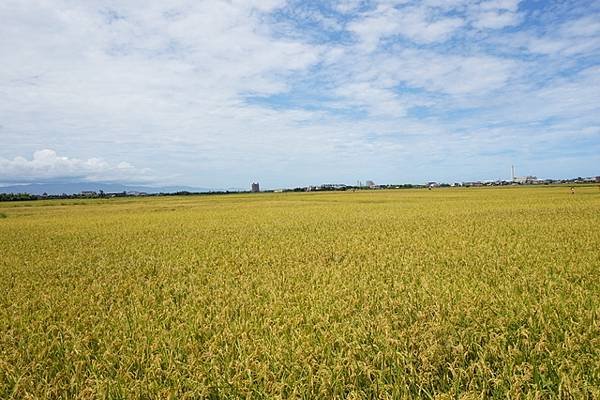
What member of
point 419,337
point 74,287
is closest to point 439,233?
point 419,337

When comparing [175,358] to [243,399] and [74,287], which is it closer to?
[243,399]

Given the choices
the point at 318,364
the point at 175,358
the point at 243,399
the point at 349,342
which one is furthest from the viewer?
the point at 349,342

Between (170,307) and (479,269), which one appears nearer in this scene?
(170,307)

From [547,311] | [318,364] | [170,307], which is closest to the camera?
[318,364]

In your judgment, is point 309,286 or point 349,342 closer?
point 349,342

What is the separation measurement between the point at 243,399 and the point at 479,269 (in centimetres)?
627

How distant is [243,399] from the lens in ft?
11.0

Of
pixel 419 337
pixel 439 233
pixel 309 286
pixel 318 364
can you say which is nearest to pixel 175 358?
pixel 318 364

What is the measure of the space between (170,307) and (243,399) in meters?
3.10

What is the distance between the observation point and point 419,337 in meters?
4.36

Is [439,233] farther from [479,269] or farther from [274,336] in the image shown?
[274,336]

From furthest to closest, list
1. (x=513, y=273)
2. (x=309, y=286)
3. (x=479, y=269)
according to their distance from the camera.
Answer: (x=479, y=269)
(x=513, y=273)
(x=309, y=286)

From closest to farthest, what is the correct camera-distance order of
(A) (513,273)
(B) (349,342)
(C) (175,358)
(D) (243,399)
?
(D) (243,399)
(C) (175,358)
(B) (349,342)
(A) (513,273)

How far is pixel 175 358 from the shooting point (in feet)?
12.9
